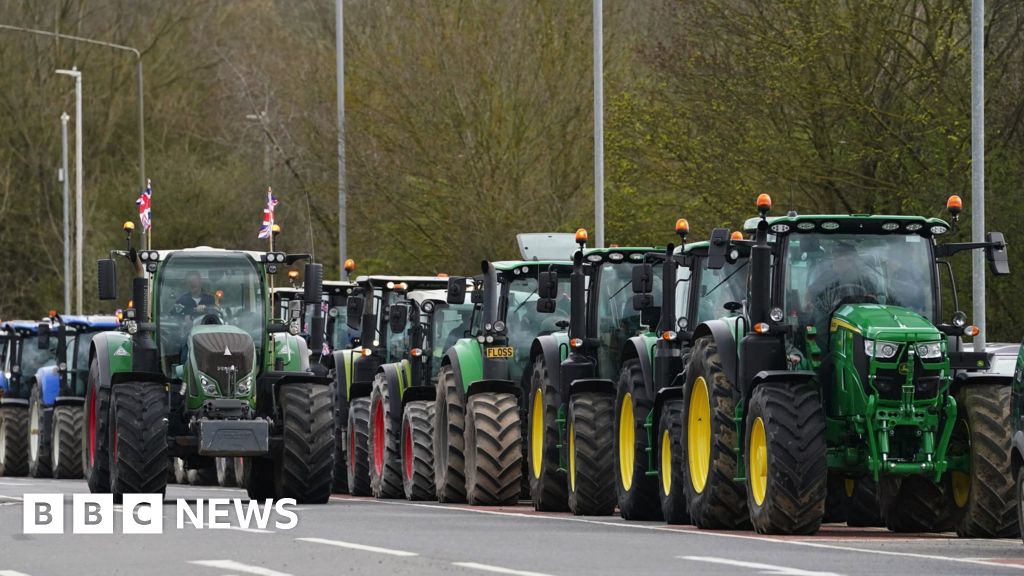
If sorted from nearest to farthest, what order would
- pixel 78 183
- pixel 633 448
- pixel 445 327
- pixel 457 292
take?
pixel 633 448
pixel 457 292
pixel 445 327
pixel 78 183

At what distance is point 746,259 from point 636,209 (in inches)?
920

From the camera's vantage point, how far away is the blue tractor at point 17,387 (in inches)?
1565

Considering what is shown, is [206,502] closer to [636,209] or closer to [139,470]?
[139,470]

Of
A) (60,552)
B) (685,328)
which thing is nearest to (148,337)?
(685,328)

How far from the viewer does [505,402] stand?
79.8ft

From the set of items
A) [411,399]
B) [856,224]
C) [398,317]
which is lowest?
[411,399]

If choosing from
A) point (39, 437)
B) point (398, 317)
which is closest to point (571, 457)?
point (398, 317)

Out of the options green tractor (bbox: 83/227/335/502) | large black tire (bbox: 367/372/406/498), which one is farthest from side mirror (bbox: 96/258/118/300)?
large black tire (bbox: 367/372/406/498)

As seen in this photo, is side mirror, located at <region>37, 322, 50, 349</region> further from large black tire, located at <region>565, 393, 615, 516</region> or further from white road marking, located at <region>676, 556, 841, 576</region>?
white road marking, located at <region>676, 556, 841, 576</region>

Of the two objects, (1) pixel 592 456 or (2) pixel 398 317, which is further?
(2) pixel 398 317

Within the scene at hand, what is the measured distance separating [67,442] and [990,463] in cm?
2044

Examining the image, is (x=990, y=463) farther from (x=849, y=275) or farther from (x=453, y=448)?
(x=453, y=448)

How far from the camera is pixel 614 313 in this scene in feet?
75.7

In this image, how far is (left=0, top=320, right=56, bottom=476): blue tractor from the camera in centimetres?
3975
